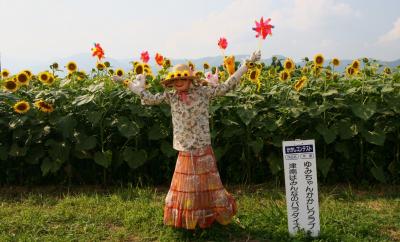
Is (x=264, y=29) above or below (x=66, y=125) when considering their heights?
above

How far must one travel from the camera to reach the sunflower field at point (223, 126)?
17.5 feet

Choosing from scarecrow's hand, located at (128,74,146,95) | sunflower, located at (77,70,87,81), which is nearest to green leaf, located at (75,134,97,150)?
sunflower, located at (77,70,87,81)

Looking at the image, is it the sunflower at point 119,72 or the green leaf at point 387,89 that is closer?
the green leaf at point 387,89

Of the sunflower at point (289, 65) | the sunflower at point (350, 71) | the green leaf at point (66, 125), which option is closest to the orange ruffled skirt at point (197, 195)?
the green leaf at point (66, 125)

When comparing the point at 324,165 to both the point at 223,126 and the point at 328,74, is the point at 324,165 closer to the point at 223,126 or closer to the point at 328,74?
the point at 328,74

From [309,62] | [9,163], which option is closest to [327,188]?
[309,62]

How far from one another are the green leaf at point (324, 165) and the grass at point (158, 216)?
18 cm

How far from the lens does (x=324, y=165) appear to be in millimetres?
5355

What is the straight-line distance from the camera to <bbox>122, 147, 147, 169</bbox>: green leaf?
17.8 feet

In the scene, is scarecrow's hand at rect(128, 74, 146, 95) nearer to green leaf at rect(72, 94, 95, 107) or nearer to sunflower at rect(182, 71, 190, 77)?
sunflower at rect(182, 71, 190, 77)

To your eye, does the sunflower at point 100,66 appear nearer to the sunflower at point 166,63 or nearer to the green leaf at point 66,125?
the sunflower at point 166,63

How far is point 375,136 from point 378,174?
1.36 feet

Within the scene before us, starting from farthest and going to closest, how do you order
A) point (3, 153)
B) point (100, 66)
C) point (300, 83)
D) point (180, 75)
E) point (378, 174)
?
point (100, 66) → point (3, 153) → point (378, 174) → point (300, 83) → point (180, 75)

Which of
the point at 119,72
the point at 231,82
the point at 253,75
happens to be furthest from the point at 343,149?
the point at 119,72
